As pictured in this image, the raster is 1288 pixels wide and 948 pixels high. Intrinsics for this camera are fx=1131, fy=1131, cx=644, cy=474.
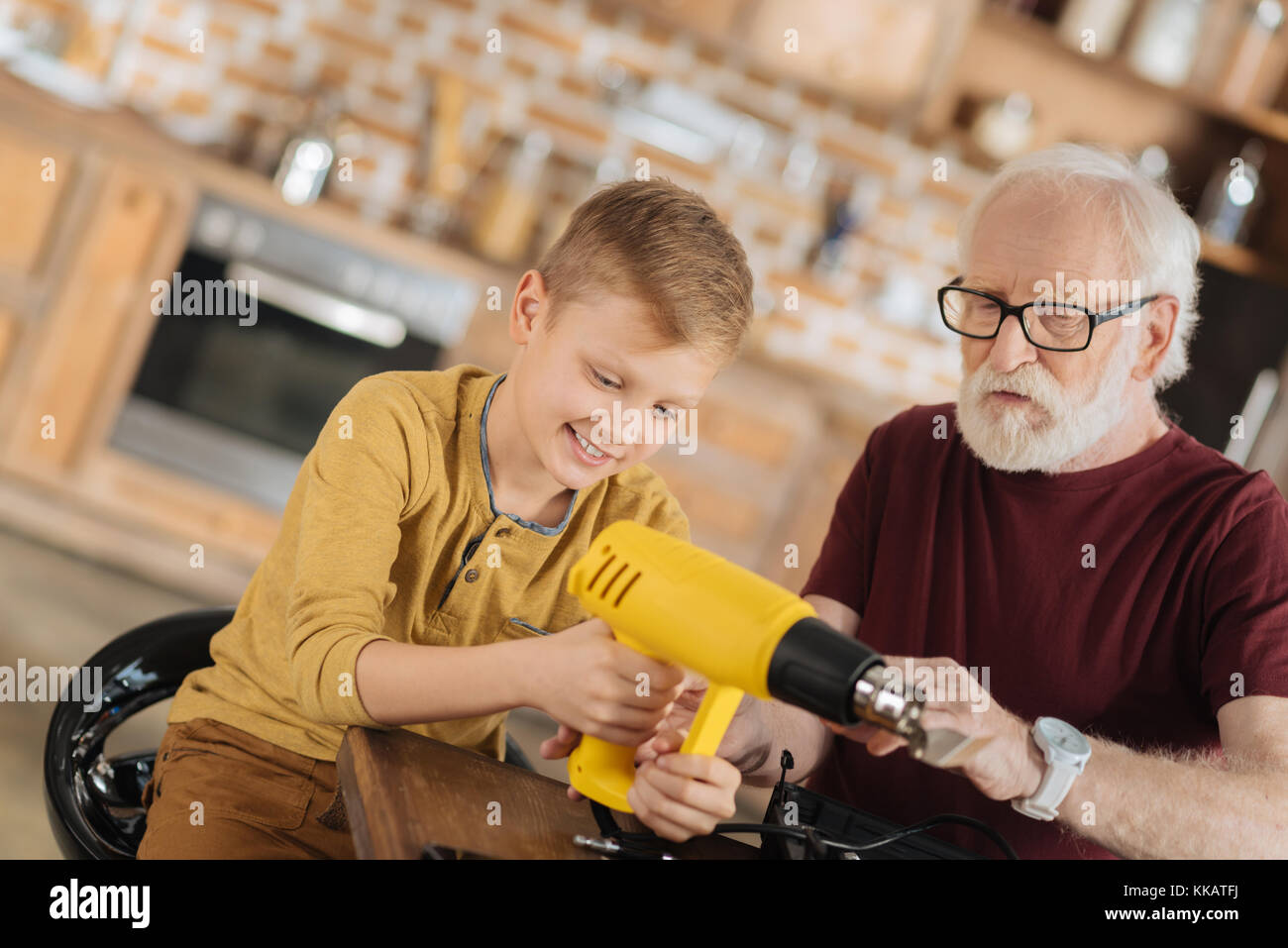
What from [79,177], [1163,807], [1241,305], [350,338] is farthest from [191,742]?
[1241,305]

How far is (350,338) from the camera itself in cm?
383

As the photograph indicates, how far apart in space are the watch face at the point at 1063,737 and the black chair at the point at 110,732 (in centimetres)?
92

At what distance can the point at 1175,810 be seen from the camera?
114 cm

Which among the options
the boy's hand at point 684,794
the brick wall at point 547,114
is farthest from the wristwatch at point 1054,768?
the brick wall at point 547,114

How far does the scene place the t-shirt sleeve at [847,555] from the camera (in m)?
1.63

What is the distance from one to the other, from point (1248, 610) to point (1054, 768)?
1.35 feet

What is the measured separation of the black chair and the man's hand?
2.48ft

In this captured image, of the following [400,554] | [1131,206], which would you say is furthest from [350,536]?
[1131,206]

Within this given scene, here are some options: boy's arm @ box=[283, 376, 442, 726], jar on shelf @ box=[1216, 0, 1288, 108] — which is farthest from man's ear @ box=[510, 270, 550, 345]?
jar on shelf @ box=[1216, 0, 1288, 108]

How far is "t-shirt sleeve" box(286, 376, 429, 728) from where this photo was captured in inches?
37.8

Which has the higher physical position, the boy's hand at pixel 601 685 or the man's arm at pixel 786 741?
the boy's hand at pixel 601 685

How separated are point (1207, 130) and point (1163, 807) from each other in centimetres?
391

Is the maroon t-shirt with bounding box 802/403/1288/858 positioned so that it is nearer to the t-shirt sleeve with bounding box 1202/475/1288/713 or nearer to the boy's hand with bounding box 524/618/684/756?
the t-shirt sleeve with bounding box 1202/475/1288/713

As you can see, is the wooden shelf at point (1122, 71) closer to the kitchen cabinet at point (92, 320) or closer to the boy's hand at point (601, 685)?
the kitchen cabinet at point (92, 320)
